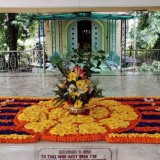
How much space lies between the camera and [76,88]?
3678mm

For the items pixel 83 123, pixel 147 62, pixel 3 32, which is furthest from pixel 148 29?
pixel 83 123

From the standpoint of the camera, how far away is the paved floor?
5730 mm

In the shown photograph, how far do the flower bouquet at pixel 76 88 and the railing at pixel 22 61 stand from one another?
5663 mm

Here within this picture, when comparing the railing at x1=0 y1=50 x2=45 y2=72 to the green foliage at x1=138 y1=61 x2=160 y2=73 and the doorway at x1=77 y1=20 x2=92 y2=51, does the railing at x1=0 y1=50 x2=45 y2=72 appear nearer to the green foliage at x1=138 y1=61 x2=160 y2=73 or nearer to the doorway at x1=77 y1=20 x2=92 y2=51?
the doorway at x1=77 y1=20 x2=92 y2=51

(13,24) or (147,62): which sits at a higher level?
(13,24)

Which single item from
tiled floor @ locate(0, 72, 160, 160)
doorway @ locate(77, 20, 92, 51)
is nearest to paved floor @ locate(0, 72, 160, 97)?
tiled floor @ locate(0, 72, 160, 160)

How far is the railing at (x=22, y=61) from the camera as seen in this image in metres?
9.46

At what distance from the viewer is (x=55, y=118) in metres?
3.86

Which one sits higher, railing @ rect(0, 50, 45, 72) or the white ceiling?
the white ceiling

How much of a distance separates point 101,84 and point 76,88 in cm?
297

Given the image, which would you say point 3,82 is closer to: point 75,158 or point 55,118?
point 55,118

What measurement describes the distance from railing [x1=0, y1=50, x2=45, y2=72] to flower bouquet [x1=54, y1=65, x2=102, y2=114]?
18.6ft

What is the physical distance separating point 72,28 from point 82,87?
24.6 feet

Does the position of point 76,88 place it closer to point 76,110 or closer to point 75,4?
point 76,110
